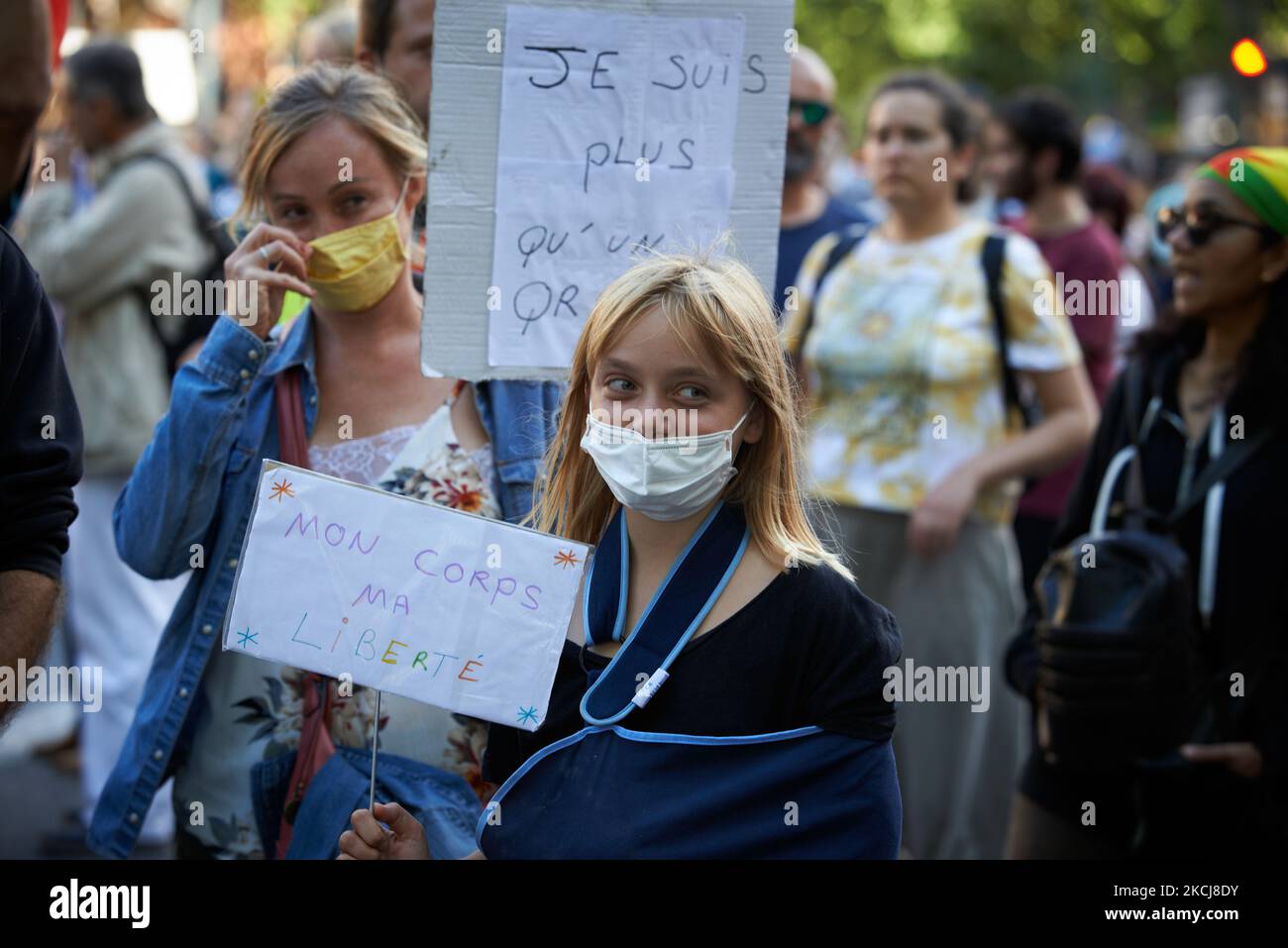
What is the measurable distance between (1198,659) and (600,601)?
173cm

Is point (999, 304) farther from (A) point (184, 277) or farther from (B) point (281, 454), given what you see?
(A) point (184, 277)

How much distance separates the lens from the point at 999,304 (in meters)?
4.54

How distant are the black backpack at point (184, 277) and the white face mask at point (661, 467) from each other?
3.86 meters

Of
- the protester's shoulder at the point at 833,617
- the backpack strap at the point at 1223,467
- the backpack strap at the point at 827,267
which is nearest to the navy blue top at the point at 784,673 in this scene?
the protester's shoulder at the point at 833,617

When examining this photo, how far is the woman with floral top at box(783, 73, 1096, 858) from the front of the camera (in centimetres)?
452

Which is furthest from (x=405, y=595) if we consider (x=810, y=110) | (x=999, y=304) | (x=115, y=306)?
(x=810, y=110)

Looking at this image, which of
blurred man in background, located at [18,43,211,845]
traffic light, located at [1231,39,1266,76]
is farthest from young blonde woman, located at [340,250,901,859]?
blurred man in background, located at [18,43,211,845]

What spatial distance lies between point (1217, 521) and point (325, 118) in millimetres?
2178

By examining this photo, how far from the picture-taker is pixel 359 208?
8.99 feet

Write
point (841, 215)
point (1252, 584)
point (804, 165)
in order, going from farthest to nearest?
point (841, 215), point (804, 165), point (1252, 584)

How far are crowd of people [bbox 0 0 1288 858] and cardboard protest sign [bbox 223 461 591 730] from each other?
0.34 feet

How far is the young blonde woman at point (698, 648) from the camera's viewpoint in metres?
2.12

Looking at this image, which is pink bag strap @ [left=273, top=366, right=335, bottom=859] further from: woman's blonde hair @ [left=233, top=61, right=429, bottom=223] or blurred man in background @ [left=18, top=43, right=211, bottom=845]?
blurred man in background @ [left=18, top=43, right=211, bottom=845]
